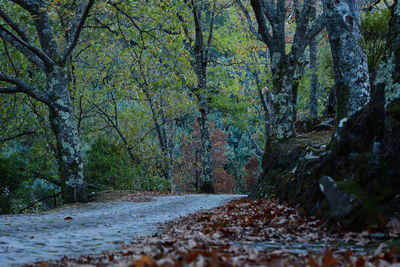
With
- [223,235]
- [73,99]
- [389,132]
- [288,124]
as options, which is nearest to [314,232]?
[223,235]

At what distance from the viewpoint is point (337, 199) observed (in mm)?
5012

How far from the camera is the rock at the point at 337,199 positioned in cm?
466

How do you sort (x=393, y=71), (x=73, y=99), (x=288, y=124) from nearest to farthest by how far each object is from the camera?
1. (x=393, y=71)
2. (x=288, y=124)
3. (x=73, y=99)

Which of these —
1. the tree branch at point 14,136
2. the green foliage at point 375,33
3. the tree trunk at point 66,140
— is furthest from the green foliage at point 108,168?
the green foliage at point 375,33

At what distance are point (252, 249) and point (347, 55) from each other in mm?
5435

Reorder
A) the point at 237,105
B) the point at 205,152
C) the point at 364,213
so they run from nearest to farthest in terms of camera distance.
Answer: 1. the point at 364,213
2. the point at 205,152
3. the point at 237,105

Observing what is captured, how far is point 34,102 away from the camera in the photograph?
1927 centimetres

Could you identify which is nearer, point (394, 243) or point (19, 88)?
point (394, 243)

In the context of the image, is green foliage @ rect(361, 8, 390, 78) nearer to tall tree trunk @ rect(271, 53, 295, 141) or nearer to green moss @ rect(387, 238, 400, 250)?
tall tree trunk @ rect(271, 53, 295, 141)

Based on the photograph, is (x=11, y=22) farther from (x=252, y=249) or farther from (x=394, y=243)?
(x=394, y=243)

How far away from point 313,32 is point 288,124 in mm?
3600

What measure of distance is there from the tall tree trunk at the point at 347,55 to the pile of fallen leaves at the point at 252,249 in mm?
2528

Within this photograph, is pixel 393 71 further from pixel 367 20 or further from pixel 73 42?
pixel 73 42

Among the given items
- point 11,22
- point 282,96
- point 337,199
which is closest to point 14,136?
point 11,22
